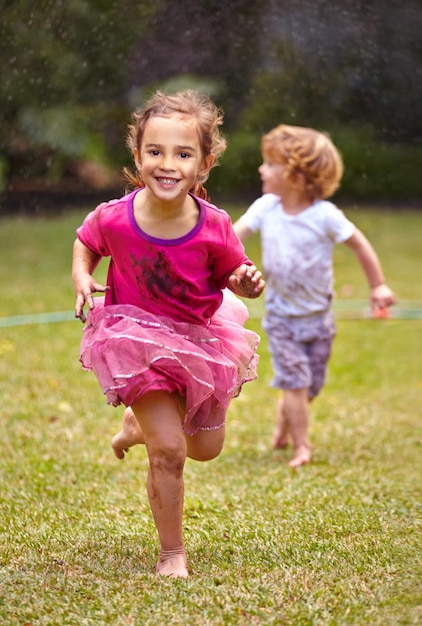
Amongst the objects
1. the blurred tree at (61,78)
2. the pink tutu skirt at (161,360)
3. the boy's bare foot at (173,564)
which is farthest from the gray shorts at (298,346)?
the blurred tree at (61,78)

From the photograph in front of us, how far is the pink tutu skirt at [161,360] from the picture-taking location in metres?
2.98

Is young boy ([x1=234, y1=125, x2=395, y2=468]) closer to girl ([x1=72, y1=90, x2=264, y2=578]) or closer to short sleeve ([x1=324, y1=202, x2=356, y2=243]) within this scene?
short sleeve ([x1=324, y1=202, x2=356, y2=243])

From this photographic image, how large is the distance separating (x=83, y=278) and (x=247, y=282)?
48 cm

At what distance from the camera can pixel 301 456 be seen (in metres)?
4.88

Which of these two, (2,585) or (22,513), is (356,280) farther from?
(2,585)

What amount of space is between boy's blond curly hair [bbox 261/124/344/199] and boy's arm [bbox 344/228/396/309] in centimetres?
31

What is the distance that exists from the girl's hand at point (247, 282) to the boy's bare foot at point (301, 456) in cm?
189

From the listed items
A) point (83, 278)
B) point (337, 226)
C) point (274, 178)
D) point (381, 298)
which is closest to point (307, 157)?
point (274, 178)

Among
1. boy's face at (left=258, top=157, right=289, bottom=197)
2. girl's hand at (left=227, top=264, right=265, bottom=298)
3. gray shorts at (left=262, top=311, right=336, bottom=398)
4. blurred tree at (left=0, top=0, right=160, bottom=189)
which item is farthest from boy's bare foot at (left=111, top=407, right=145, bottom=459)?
blurred tree at (left=0, top=0, right=160, bottom=189)

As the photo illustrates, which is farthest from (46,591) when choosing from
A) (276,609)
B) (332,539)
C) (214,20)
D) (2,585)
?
(214,20)

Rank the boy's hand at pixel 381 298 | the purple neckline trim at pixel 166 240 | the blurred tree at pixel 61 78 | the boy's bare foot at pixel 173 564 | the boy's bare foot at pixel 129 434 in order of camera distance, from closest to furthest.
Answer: the boy's bare foot at pixel 173 564 → the purple neckline trim at pixel 166 240 → the boy's bare foot at pixel 129 434 → the boy's hand at pixel 381 298 → the blurred tree at pixel 61 78

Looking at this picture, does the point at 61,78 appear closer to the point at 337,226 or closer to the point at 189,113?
the point at 337,226

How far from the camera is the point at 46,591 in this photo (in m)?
2.79

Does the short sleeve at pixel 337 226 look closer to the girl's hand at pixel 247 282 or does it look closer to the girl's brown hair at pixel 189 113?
the girl's brown hair at pixel 189 113
